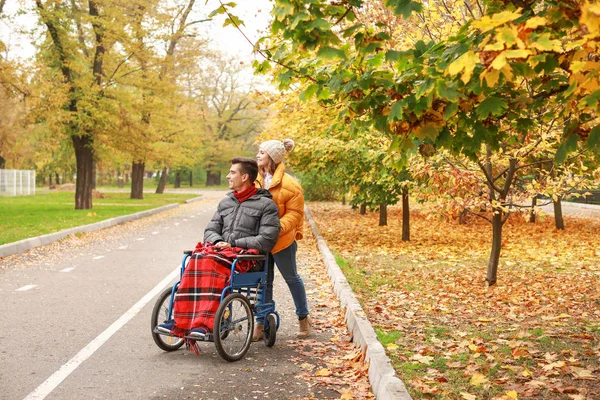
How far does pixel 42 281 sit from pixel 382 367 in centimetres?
656

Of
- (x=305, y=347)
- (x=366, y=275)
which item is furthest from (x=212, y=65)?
(x=305, y=347)

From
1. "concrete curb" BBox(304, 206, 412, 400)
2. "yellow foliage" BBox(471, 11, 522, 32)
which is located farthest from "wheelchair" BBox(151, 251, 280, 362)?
"yellow foliage" BBox(471, 11, 522, 32)

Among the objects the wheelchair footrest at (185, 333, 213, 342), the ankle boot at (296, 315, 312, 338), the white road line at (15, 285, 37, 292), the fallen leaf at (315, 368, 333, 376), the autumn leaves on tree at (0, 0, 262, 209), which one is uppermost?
the autumn leaves on tree at (0, 0, 262, 209)

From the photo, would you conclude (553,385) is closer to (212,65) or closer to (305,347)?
(305,347)

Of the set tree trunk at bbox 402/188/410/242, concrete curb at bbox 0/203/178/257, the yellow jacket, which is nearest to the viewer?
the yellow jacket

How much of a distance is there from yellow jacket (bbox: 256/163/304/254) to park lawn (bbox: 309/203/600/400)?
136cm

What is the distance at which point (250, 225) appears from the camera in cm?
609

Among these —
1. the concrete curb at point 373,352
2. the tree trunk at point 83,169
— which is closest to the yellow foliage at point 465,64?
the concrete curb at point 373,352

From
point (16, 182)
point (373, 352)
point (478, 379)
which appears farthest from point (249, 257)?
point (16, 182)

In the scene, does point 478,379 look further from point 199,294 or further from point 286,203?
point 286,203

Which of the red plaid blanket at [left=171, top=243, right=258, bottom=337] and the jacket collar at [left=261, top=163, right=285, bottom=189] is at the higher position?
the jacket collar at [left=261, top=163, right=285, bottom=189]

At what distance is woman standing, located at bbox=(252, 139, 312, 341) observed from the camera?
6.40 metres

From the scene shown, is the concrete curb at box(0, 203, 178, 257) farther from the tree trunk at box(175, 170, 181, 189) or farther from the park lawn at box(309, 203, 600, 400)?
the tree trunk at box(175, 170, 181, 189)

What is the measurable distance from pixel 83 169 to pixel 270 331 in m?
21.9
